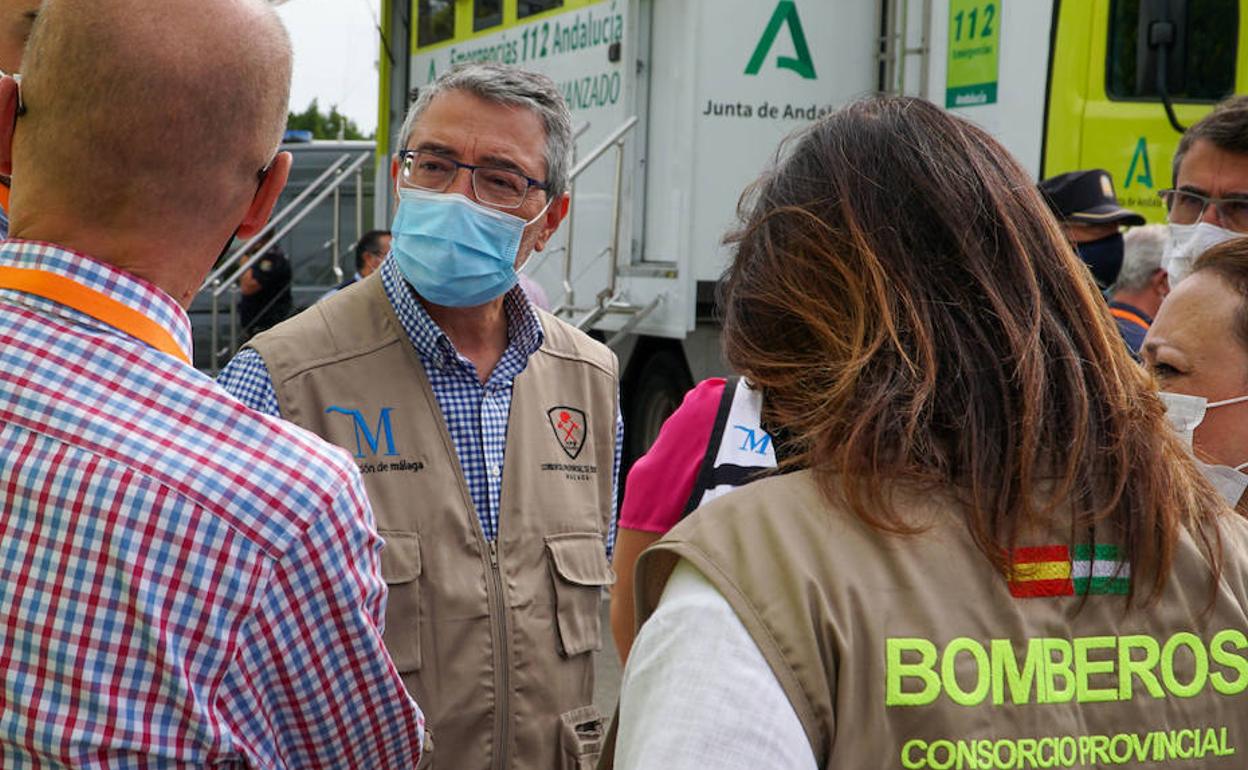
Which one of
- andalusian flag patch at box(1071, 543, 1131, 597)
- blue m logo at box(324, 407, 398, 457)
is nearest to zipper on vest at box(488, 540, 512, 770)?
blue m logo at box(324, 407, 398, 457)

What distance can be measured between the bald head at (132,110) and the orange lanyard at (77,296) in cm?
6

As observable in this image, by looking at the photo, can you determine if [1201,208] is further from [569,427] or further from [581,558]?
[581,558]

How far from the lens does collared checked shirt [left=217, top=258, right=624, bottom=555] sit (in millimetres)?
2432

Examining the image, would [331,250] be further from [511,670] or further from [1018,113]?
[511,670]

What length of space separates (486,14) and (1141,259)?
6544 millimetres

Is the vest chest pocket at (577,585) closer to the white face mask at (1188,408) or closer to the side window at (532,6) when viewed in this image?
the white face mask at (1188,408)

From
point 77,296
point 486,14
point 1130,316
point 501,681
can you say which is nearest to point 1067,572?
point 77,296

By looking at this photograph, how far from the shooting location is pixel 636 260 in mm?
8109

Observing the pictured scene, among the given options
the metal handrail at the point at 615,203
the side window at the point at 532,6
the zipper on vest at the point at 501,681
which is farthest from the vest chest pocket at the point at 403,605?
the side window at the point at 532,6

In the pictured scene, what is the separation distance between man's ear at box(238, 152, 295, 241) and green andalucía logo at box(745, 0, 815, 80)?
6.14 meters

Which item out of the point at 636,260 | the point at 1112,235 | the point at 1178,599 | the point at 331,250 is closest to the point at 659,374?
the point at 636,260

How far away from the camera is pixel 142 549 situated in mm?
1267

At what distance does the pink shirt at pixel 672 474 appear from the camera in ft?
7.13

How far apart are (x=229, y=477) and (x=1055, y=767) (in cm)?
79
